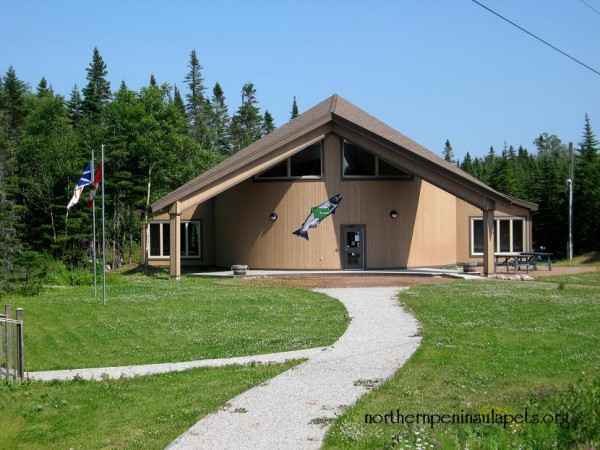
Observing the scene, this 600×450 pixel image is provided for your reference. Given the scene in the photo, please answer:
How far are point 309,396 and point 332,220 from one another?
21.6 meters

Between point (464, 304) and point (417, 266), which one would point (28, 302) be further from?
point (417, 266)

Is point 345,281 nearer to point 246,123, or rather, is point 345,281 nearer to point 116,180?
point 116,180

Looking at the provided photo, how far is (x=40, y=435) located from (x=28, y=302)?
12.9 metres

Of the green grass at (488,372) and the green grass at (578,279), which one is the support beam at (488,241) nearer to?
the green grass at (578,279)

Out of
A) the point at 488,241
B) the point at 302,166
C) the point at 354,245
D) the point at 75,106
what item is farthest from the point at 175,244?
the point at 75,106

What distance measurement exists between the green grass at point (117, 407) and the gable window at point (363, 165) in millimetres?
19862

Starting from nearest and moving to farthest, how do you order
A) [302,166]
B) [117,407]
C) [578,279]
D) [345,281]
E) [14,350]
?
[117,407] < [14,350] < [345,281] < [578,279] < [302,166]

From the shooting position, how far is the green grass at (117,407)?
754 centimetres

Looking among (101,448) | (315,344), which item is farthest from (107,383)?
(315,344)

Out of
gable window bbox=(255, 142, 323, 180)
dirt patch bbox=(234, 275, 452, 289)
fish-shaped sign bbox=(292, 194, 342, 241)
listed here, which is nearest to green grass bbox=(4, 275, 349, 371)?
dirt patch bbox=(234, 275, 452, 289)

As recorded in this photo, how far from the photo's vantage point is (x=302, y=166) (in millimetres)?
30344

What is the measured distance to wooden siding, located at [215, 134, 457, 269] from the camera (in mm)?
30047

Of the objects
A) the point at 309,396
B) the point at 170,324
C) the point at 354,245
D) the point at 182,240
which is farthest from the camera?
the point at 182,240

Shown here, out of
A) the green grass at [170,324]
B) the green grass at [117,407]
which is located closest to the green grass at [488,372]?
the green grass at [117,407]
